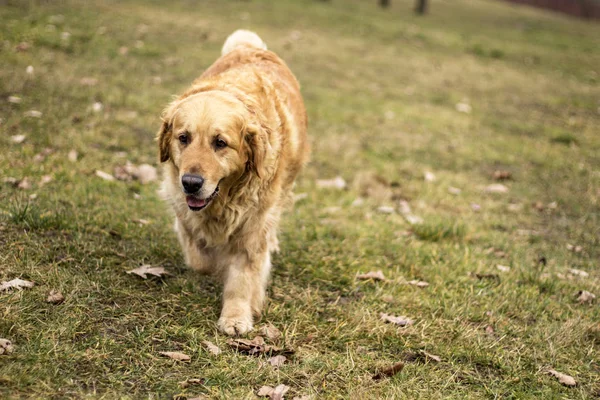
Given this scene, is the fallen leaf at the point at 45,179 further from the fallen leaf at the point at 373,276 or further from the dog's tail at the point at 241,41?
the fallen leaf at the point at 373,276

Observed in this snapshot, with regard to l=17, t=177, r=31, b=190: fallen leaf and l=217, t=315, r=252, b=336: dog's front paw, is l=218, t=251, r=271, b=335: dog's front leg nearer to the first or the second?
l=217, t=315, r=252, b=336: dog's front paw

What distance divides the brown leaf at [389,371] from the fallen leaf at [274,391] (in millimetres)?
494

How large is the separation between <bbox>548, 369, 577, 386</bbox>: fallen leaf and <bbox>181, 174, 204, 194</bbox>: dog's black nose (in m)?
2.12

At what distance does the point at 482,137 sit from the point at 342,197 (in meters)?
3.19

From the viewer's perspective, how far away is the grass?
9.22ft

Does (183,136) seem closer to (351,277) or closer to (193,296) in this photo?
(193,296)

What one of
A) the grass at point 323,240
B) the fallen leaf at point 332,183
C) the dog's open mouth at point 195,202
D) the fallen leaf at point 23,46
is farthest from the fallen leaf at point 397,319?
the fallen leaf at point 23,46

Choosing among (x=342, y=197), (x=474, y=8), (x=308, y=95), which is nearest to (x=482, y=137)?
(x=308, y=95)

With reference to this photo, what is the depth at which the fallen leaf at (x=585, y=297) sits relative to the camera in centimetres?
392

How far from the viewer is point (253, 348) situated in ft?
9.78

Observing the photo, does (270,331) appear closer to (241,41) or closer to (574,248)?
(241,41)

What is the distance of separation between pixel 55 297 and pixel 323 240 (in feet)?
6.71

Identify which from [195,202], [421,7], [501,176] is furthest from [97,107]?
[421,7]

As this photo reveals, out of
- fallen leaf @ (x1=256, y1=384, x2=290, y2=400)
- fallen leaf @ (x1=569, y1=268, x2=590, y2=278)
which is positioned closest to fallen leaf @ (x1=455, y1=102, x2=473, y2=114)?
fallen leaf @ (x1=569, y1=268, x2=590, y2=278)
